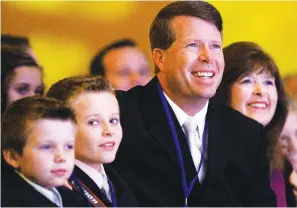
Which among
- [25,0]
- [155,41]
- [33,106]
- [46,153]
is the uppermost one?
[25,0]

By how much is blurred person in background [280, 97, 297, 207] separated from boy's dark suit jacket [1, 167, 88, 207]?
31.0 inches

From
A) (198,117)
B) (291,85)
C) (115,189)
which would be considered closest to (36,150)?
(115,189)

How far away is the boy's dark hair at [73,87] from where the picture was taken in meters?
2.17

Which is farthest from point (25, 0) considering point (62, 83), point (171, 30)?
point (171, 30)

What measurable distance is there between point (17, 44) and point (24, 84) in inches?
5.1

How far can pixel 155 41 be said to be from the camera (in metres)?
2.34

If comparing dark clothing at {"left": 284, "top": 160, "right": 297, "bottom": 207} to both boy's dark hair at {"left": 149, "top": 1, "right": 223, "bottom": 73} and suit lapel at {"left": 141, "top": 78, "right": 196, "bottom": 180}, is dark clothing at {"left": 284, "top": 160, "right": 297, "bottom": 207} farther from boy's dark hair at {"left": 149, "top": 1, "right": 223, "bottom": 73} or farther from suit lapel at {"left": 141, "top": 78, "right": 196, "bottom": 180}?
boy's dark hair at {"left": 149, "top": 1, "right": 223, "bottom": 73}

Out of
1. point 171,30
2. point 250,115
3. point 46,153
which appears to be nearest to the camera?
point 46,153

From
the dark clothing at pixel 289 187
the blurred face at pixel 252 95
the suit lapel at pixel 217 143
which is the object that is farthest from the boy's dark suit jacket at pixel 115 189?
the dark clothing at pixel 289 187

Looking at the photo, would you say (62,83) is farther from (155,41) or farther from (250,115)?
(250,115)

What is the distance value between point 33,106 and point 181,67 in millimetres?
491

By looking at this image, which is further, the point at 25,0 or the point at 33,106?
the point at 25,0

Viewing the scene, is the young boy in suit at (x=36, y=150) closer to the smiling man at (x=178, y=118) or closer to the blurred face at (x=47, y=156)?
the blurred face at (x=47, y=156)

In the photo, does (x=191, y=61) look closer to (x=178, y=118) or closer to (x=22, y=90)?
(x=178, y=118)
